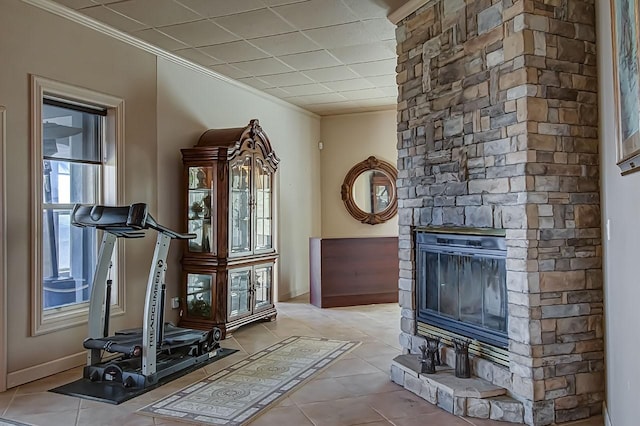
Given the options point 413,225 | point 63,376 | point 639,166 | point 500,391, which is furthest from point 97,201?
point 639,166

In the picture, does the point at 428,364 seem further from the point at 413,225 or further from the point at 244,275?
the point at 244,275

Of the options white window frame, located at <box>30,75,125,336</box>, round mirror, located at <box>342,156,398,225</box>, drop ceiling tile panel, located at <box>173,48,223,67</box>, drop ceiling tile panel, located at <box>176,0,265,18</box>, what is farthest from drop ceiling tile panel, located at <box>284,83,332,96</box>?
white window frame, located at <box>30,75,125,336</box>

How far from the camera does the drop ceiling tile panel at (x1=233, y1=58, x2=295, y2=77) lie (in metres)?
5.75

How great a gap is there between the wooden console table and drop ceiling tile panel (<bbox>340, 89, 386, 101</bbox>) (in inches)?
82.3

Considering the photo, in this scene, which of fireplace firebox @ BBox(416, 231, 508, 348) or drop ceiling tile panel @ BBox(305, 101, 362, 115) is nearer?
fireplace firebox @ BBox(416, 231, 508, 348)

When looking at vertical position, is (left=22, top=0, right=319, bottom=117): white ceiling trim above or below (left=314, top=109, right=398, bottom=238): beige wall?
above

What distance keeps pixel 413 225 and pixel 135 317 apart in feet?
9.31

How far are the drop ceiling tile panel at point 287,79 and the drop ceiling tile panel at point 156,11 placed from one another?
1.95 meters

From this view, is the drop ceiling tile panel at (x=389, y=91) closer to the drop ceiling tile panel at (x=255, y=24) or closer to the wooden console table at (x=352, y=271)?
the wooden console table at (x=352, y=271)

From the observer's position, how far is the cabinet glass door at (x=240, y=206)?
5574 mm

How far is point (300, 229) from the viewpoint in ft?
27.2

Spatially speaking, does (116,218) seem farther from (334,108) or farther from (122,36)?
(334,108)

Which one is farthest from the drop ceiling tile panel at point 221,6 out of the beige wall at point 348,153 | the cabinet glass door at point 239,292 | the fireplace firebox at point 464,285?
the beige wall at point 348,153

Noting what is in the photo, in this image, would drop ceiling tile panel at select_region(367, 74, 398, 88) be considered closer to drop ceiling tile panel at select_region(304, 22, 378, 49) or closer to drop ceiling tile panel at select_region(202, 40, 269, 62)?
drop ceiling tile panel at select_region(304, 22, 378, 49)
